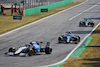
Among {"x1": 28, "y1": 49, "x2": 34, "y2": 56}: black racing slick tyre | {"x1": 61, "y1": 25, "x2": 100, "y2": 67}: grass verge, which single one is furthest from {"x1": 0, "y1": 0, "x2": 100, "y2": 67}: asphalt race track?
{"x1": 61, "y1": 25, "x2": 100, "y2": 67}: grass verge

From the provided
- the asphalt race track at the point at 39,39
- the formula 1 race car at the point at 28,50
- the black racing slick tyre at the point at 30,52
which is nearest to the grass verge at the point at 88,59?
the asphalt race track at the point at 39,39

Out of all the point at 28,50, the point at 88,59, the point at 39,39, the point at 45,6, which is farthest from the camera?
the point at 45,6

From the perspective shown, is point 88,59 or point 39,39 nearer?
point 88,59

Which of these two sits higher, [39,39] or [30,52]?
[30,52]

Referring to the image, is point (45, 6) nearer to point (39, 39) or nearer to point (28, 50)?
point (39, 39)

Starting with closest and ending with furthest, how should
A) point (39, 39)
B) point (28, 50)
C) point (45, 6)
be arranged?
point (28, 50) < point (39, 39) < point (45, 6)

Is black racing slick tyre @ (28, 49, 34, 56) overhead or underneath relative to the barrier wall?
overhead

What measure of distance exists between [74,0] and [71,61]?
82.2 meters

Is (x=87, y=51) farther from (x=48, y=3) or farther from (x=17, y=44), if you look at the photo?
(x=48, y=3)

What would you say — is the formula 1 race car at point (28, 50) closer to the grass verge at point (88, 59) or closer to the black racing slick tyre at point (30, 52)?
the black racing slick tyre at point (30, 52)

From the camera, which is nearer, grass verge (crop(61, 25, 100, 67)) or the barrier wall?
grass verge (crop(61, 25, 100, 67))

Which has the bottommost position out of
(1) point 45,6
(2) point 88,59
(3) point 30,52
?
(1) point 45,6

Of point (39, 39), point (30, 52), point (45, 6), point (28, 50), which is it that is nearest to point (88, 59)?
point (30, 52)

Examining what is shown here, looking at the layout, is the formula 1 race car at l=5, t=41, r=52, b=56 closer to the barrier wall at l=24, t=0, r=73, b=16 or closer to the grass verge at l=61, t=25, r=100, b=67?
the grass verge at l=61, t=25, r=100, b=67
